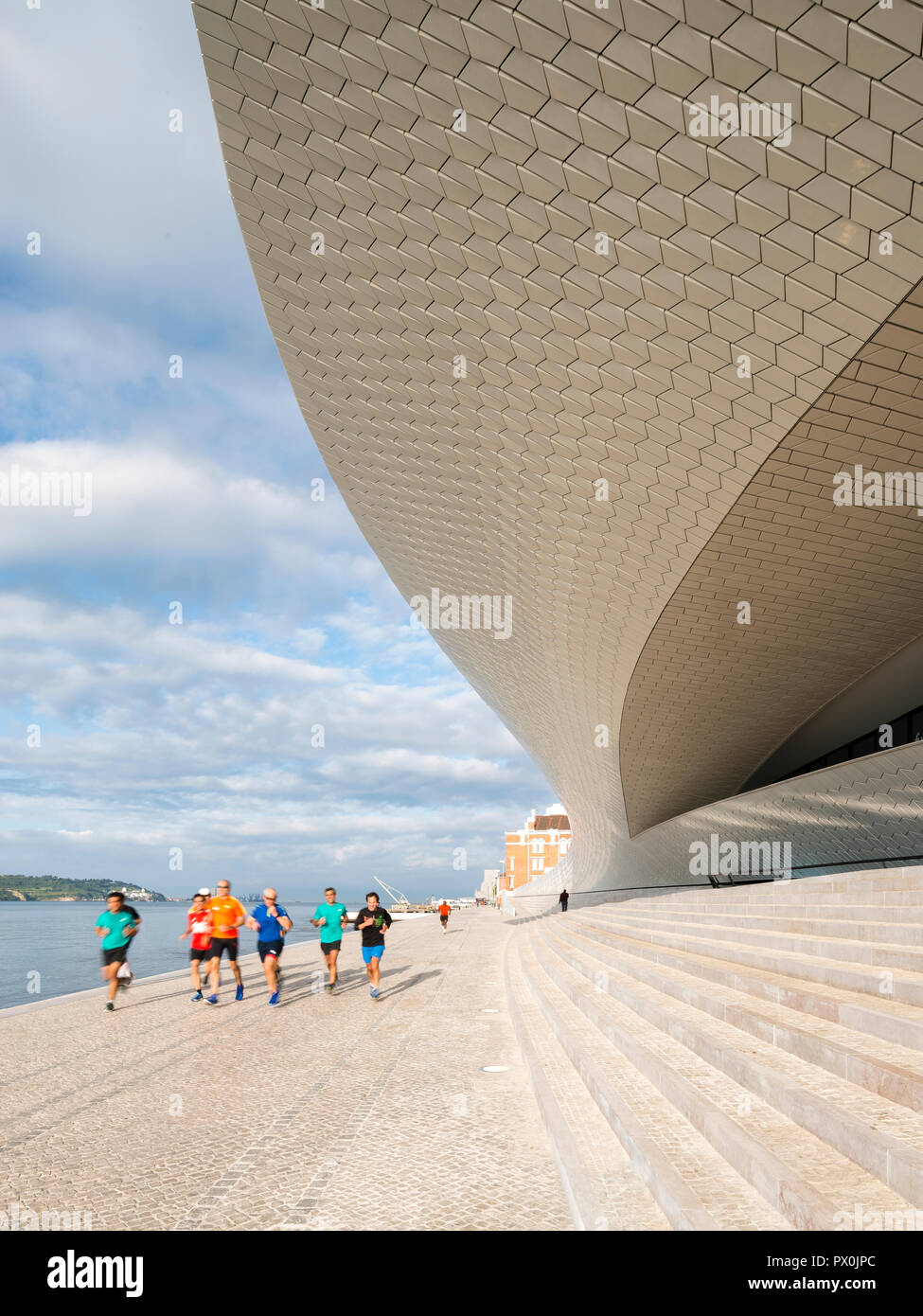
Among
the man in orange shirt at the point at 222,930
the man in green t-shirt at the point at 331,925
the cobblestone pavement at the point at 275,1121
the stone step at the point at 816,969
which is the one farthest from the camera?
the man in green t-shirt at the point at 331,925

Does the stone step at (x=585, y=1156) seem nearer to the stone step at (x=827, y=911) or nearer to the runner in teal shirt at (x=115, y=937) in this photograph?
the stone step at (x=827, y=911)

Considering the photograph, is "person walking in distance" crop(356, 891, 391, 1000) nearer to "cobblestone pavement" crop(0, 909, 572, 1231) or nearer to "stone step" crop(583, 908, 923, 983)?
"cobblestone pavement" crop(0, 909, 572, 1231)

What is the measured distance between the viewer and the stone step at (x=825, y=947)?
3910 millimetres

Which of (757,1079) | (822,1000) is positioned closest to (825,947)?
(822,1000)

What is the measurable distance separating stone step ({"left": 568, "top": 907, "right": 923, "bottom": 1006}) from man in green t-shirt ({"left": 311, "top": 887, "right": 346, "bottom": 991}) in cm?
359

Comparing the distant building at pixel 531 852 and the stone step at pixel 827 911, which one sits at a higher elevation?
the stone step at pixel 827 911

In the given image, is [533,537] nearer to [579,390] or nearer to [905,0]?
[579,390]

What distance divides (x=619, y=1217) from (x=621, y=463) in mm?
8616

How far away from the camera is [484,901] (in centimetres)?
8219

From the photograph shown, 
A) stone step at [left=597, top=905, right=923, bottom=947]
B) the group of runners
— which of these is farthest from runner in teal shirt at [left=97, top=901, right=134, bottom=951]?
stone step at [left=597, top=905, right=923, bottom=947]

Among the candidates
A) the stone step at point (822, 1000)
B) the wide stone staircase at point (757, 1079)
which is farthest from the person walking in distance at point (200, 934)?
the stone step at point (822, 1000)

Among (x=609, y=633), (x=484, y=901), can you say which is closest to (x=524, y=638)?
(x=609, y=633)

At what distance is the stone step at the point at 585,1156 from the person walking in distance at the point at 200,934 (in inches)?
171
